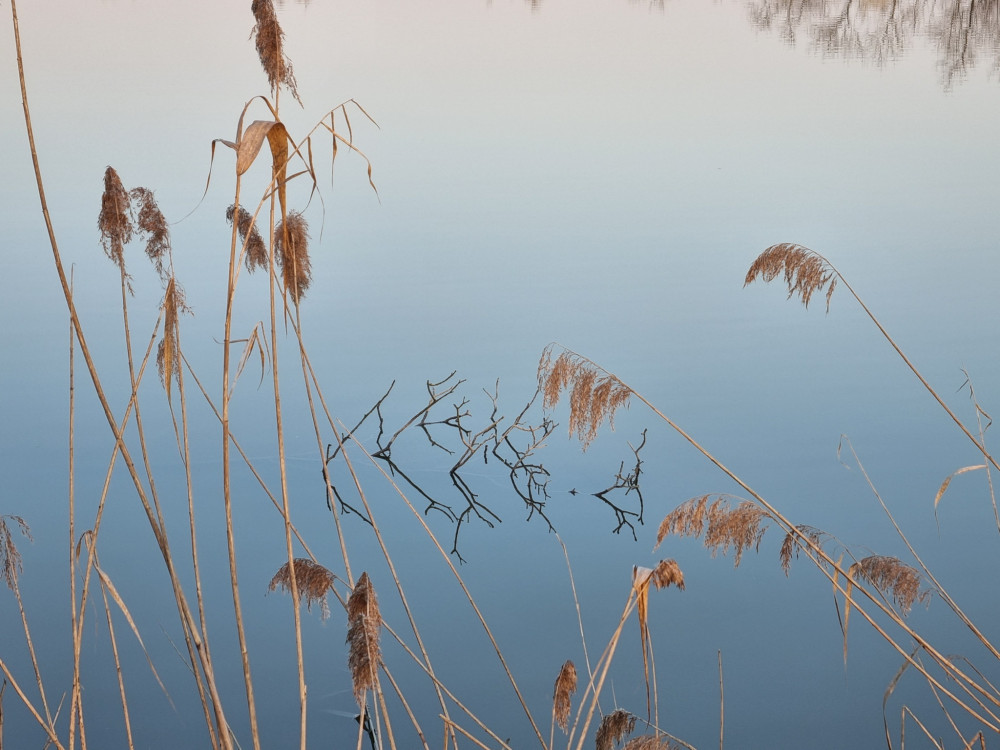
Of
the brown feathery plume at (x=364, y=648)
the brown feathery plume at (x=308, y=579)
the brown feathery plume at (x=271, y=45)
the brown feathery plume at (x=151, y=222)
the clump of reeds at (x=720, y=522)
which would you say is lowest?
the brown feathery plume at (x=364, y=648)

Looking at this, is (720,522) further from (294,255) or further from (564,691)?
(294,255)

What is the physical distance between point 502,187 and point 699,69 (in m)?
4.35

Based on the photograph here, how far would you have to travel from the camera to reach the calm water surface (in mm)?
2428

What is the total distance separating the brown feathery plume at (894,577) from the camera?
1.48 meters

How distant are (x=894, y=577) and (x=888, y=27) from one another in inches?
512

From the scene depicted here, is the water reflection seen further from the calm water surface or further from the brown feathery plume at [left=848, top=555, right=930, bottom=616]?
the brown feathery plume at [left=848, top=555, right=930, bottom=616]

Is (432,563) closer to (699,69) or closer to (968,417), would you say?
(968,417)

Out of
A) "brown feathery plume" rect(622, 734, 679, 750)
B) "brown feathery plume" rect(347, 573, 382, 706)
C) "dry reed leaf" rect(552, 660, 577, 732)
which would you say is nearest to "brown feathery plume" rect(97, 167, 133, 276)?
"brown feathery plume" rect(347, 573, 382, 706)

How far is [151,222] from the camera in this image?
1650 millimetres

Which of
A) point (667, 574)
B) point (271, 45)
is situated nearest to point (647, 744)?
point (667, 574)

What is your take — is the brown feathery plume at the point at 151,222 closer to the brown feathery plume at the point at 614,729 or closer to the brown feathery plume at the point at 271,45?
the brown feathery plume at the point at 271,45

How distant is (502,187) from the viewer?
6535 mm

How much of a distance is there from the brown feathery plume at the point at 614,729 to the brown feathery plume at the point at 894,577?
394mm

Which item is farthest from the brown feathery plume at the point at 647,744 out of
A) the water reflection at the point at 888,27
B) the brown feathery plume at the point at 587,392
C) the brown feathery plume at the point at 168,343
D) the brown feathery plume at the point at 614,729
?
the water reflection at the point at 888,27
